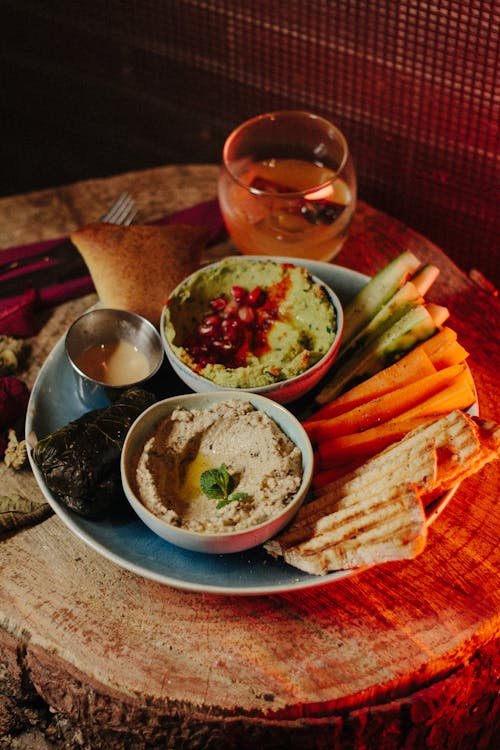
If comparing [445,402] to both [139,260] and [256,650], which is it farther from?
[139,260]

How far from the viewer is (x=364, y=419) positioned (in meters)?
2.74

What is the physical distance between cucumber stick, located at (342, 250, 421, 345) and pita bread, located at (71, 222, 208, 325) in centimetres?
68

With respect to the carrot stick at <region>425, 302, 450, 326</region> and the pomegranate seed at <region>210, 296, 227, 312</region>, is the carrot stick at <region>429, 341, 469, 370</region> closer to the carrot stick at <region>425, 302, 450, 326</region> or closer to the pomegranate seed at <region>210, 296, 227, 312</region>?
the carrot stick at <region>425, 302, 450, 326</region>

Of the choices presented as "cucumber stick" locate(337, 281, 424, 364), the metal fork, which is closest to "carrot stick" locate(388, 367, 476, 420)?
"cucumber stick" locate(337, 281, 424, 364)

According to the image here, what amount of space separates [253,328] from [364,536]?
90 centimetres

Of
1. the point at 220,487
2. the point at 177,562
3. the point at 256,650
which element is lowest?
the point at 256,650

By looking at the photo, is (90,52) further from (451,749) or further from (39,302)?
(451,749)

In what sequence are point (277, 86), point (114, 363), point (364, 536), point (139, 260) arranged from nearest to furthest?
point (364, 536) → point (114, 363) → point (139, 260) → point (277, 86)

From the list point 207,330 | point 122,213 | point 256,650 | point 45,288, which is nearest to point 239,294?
point 207,330

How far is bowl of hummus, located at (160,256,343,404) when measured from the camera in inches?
108

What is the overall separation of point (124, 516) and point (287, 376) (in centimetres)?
68

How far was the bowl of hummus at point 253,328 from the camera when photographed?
2746 millimetres

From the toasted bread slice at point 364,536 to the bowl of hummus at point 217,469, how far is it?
100mm

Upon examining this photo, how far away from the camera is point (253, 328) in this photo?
9.61 feet
